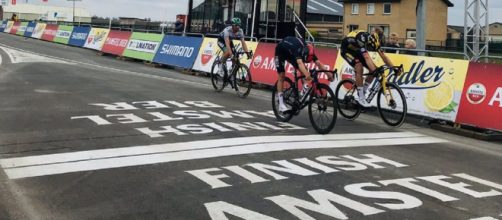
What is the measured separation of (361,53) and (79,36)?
2826cm

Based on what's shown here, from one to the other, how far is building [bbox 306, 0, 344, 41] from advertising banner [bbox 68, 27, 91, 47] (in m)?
44.7

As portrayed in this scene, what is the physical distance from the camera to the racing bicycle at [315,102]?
28.3ft

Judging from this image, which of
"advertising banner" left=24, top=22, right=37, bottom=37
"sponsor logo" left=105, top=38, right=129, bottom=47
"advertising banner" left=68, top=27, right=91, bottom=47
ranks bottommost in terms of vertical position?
"sponsor logo" left=105, top=38, right=129, bottom=47

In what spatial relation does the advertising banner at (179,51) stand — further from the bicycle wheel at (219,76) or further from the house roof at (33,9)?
the house roof at (33,9)

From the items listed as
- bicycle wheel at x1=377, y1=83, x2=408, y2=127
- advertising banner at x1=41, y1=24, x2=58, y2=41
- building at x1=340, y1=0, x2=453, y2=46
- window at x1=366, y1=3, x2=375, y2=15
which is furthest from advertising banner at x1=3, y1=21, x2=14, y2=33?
bicycle wheel at x1=377, y1=83, x2=408, y2=127

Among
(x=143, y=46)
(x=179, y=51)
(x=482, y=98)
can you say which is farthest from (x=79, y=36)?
(x=482, y=98)

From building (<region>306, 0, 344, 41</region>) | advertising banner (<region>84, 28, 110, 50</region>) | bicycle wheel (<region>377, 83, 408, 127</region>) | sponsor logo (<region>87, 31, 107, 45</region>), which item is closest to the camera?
bicycle wheel (<region>377, 83, 408, 127</region>)

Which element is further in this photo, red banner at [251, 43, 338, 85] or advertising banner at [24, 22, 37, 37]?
advertising banner at [24, 22, 37, 37]

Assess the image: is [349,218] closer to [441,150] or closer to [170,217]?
[170,217]

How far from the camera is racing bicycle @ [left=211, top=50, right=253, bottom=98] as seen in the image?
12.9 meters

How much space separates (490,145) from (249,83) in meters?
5.52

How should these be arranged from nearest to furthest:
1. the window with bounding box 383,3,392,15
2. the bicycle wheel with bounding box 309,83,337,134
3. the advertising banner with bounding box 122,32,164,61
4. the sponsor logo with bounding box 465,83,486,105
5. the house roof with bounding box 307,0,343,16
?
the bicycle wheel with bounding box 309,83,337,134 < the sponsor logo with bounding box 465,83,486,105 < the advertising banner with bounding box 122,32,164,61 < the window with bounding box 383,3,392,15 < the house roof with bounding box 307,0,343,16

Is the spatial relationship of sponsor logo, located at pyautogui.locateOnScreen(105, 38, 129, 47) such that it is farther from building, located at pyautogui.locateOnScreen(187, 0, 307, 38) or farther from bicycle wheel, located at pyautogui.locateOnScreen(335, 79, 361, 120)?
bicycle wheel, located at pyautogui.locateOnScreen(335, 79, 361, 120)

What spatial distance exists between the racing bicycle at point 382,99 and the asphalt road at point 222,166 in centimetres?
28
